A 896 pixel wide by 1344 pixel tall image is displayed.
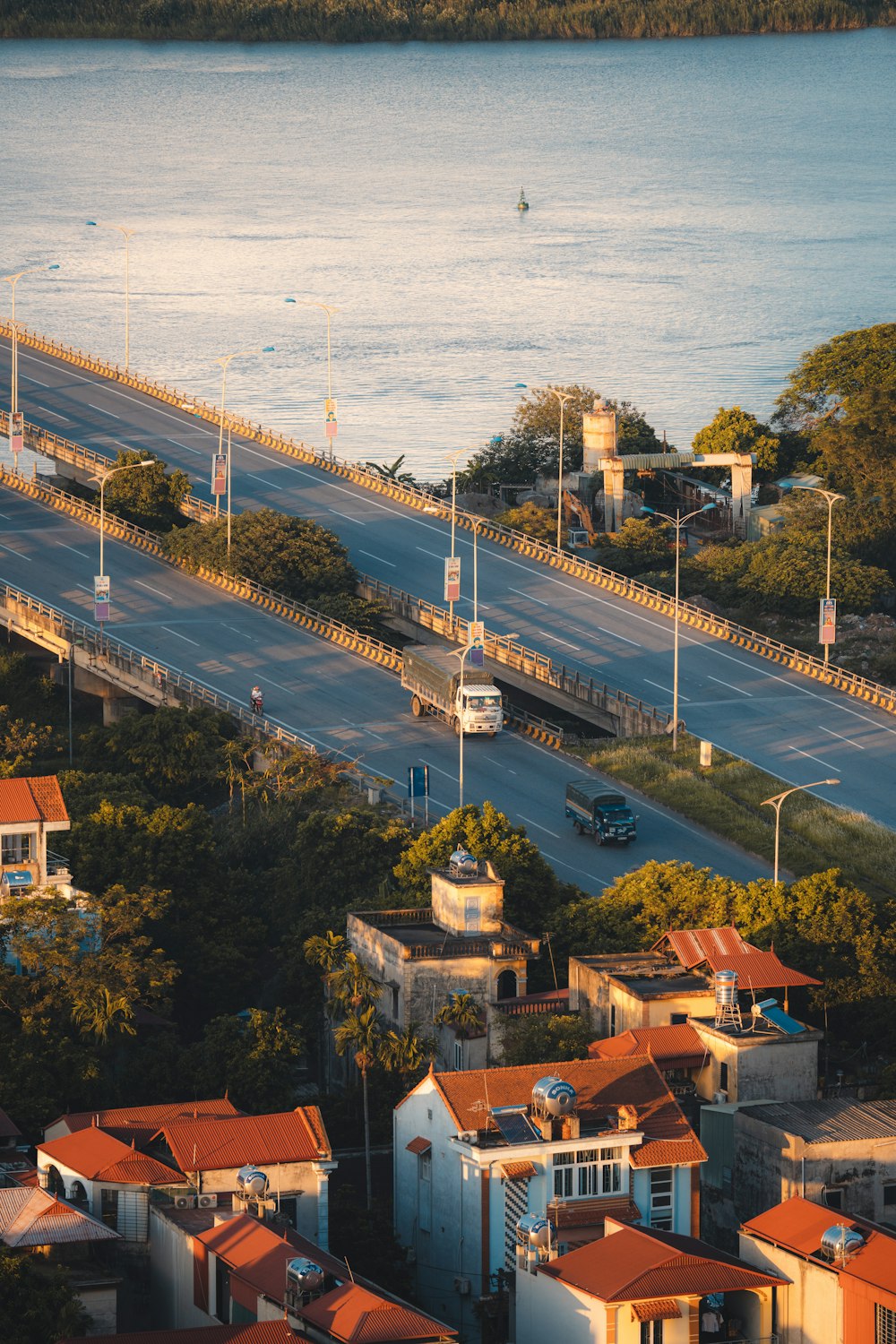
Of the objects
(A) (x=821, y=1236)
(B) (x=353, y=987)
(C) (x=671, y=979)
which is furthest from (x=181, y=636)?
(A) (x=821, y=1236)

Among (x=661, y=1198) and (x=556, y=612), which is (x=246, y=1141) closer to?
(x=661, y=1198)

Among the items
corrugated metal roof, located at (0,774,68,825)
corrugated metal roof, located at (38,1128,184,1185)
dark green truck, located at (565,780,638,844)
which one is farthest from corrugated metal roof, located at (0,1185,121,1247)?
dark green truck, located at (565,780,638,844)

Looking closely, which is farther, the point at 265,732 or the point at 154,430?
the point at 154,430

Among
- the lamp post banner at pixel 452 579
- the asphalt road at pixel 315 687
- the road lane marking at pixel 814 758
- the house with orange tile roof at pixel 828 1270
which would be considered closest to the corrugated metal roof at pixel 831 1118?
the house with orange tile roof at pixel 828 1270

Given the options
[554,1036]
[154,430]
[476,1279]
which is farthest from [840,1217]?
[154,430]

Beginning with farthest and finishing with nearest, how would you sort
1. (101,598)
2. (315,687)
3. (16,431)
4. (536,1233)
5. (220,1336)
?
(16,431) < (101,598) < (315,687) < (536,1233) < (220,1336)

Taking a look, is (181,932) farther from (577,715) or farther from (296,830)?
(577,715)
